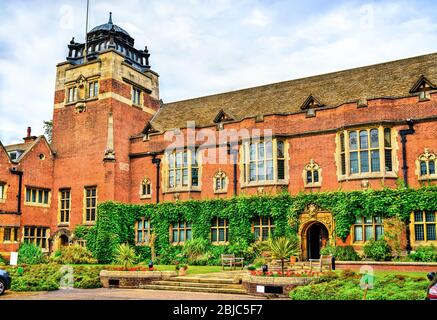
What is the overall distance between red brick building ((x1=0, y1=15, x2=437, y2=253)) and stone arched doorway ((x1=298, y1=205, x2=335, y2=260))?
0.89 ft

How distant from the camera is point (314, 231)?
2561 cm

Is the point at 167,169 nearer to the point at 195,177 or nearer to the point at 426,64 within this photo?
the point at 195,177

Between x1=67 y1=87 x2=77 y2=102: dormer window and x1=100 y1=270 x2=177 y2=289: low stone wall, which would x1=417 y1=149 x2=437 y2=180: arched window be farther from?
x1=67 y1=87 x2=77 y2=102: dormer window

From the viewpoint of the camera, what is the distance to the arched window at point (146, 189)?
31.5 metres

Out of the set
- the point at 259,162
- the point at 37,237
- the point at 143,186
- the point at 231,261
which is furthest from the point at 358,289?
the point at 37,237

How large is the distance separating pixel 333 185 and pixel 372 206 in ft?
9.39

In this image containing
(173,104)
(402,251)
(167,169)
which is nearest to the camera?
(402,251)

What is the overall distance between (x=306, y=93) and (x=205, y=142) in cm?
707

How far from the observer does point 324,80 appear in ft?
97.5

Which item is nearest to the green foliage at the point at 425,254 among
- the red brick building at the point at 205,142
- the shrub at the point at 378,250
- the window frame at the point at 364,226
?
the red brick building at the point at 205,142

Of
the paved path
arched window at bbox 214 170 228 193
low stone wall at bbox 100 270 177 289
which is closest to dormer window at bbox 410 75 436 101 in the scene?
arched window at bbox 214 170 228 193

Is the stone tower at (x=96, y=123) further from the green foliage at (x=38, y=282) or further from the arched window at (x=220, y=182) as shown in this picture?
the green foliage at (x=38, y=282)

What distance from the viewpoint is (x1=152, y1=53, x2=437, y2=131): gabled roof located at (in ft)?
85.1
